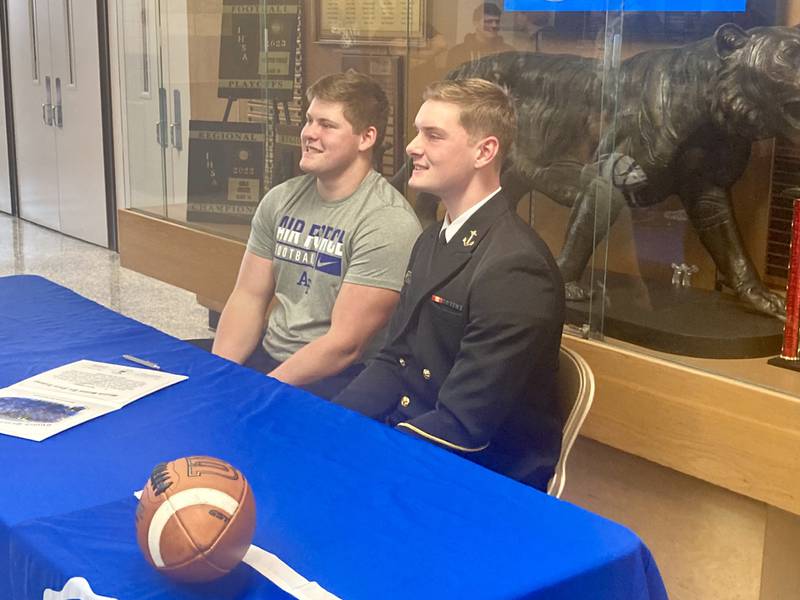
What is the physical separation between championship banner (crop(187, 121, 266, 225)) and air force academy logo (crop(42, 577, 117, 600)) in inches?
106

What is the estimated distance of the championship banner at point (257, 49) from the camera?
146 inches

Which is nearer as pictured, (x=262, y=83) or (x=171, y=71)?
(x=262, y=83)

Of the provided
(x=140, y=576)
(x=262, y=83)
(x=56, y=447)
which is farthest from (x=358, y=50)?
(x=140, y=576)

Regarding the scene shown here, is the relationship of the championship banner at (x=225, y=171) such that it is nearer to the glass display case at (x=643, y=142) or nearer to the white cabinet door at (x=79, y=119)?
the glass display case at (x=643, y=142)

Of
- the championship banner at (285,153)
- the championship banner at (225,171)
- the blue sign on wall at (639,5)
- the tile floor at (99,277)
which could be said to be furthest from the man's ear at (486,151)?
A: the tile floor at (99,277)

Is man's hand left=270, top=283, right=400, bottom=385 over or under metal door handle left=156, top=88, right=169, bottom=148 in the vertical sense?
under

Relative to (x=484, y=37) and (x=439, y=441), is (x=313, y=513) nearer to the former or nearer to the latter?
(x=439, y=441)

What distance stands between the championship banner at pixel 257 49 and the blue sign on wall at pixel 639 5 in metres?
1.06

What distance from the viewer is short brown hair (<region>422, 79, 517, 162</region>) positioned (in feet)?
7.68

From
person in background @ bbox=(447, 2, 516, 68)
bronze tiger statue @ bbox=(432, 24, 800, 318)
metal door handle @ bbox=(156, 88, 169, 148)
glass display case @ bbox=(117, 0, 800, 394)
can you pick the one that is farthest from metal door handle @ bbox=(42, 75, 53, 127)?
bronze tiger statue @ bbox=(432, 24, 800, 318)

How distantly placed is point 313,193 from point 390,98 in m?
0.71

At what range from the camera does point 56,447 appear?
1700 millimetres

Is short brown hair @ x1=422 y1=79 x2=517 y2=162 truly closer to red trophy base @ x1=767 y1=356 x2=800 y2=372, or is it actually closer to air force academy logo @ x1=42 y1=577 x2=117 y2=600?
red trophy base @ x1=767 y1=356 x2=800 y2=372

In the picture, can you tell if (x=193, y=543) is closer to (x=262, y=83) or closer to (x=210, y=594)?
(x=210, y=594)
